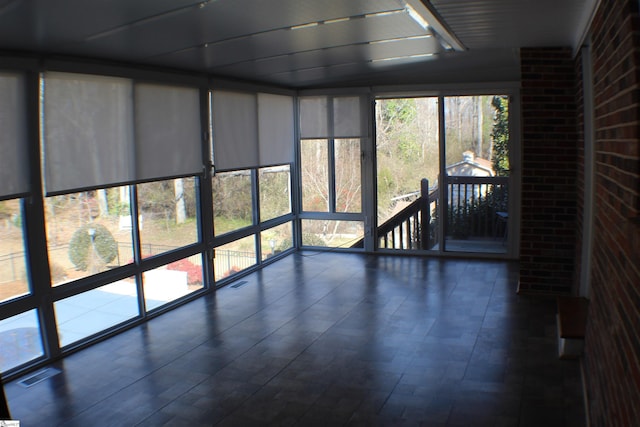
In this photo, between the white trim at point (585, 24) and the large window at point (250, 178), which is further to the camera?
the large window at point (250, 178)

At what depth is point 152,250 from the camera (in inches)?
227

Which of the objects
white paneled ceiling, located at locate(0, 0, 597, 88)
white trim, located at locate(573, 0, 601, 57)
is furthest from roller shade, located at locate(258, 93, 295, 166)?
white trim, located at locate(573, 0, 601, 57)

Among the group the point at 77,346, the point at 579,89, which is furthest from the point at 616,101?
the point at 77,346

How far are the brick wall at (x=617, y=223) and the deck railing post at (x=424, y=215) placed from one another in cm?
478

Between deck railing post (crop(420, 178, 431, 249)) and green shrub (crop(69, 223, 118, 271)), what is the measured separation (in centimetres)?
452

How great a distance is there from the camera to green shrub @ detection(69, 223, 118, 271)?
4922mm

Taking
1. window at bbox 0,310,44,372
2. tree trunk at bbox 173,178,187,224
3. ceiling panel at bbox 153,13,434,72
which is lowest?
window at bbox 0,310,44,372

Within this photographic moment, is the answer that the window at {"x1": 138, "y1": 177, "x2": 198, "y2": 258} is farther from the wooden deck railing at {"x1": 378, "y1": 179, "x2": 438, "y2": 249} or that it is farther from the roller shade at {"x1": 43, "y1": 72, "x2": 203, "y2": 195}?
the wooden deck railing at {"x1": 378, "y1": 179, "x2": 438, "y2": 249}

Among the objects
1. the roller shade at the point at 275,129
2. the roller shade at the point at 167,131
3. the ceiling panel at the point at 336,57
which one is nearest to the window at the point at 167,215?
the roller shade at the point at 167,131

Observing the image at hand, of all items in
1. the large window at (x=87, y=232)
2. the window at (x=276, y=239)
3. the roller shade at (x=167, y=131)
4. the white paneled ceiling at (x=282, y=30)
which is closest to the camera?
the white paneled ceiling at (x=282, y=30)

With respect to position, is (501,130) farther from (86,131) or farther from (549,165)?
(86,131)

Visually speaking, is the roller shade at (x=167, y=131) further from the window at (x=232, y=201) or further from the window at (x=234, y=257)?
the window at (x=234, y=257)

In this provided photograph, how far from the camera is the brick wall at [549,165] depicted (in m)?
5.66

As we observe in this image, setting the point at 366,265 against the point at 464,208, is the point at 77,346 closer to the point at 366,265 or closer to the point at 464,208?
the point at 366,265
